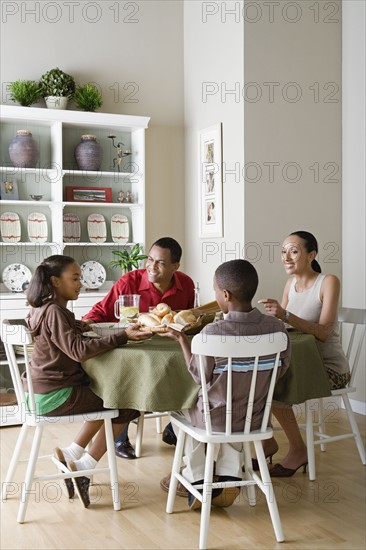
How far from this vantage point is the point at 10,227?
16.4ft

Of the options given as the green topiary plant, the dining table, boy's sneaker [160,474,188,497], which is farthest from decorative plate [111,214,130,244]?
the dining table

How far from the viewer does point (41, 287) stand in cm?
297

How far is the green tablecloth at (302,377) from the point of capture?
2.99m

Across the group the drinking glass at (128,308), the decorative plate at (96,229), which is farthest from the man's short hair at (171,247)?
the decorative plate at (96,229)

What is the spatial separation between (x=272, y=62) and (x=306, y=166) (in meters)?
0.77

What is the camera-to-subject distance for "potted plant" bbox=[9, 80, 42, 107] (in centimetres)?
489

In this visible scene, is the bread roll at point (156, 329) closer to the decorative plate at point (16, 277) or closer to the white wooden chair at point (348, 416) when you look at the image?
the white wooden chair at point (348, 416)

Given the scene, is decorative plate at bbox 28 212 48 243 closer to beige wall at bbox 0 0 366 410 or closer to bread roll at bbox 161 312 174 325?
beige wall at bbox 0 0 366 410

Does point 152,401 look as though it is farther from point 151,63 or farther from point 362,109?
point 151,63

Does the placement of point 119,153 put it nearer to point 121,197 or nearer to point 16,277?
point 121,197

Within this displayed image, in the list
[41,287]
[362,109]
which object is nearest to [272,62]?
[362,109]

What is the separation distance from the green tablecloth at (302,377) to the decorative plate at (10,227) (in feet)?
8.49

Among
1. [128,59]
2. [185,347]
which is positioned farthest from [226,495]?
[128,59]

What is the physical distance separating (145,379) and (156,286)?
3.37 feet
